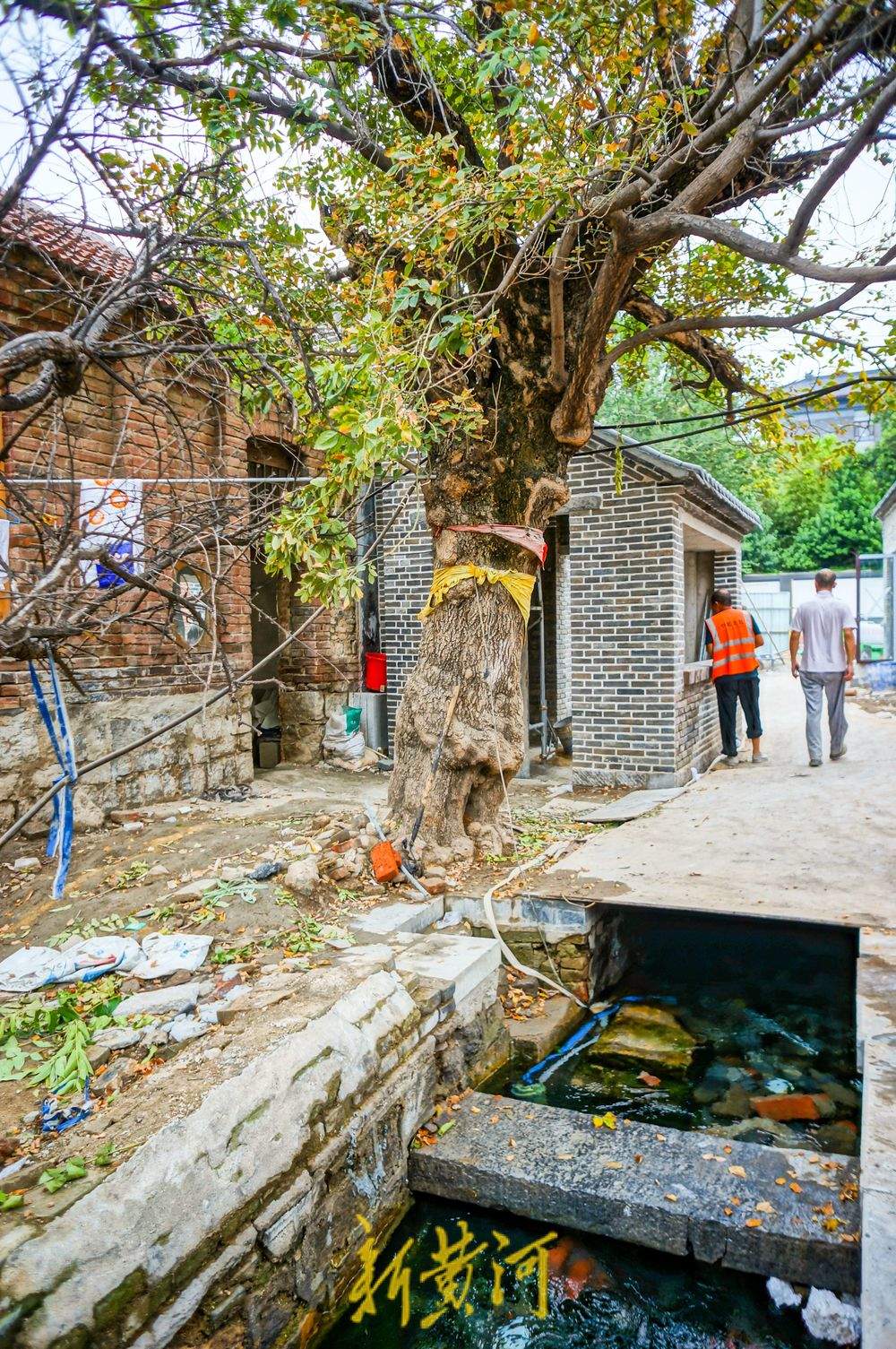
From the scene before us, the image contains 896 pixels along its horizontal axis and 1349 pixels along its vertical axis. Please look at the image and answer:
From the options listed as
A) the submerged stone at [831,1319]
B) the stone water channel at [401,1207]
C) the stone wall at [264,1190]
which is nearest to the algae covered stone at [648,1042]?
the stone water channel at [401,1207]

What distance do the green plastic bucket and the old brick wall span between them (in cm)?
179

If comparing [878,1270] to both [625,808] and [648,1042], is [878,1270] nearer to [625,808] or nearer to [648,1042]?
[648,1042]

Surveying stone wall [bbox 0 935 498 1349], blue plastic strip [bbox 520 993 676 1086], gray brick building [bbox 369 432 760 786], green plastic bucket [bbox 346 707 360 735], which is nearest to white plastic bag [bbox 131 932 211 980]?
stone wall [bbox 0 935 498 1349]

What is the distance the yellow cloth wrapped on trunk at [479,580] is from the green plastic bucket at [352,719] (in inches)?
171

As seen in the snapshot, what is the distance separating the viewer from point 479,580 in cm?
601

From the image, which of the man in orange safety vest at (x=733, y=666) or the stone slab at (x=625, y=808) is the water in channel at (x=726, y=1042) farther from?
the man in orange safety vest at (x=733, y=666)

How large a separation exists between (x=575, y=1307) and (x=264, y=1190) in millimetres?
1239

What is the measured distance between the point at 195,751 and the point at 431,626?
3193 mm

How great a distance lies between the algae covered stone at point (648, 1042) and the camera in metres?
4.68

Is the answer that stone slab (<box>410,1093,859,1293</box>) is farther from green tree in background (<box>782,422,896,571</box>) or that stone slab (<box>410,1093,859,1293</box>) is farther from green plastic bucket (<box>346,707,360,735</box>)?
green tree in background (<box>782,422,896,571</box>)

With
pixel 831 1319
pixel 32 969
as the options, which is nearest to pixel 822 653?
pixel 831 1319

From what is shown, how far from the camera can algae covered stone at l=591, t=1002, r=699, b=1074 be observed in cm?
468

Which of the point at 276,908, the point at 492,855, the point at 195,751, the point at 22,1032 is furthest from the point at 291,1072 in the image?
the point at 195,751

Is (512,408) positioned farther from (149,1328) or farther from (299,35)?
(149,1328)
